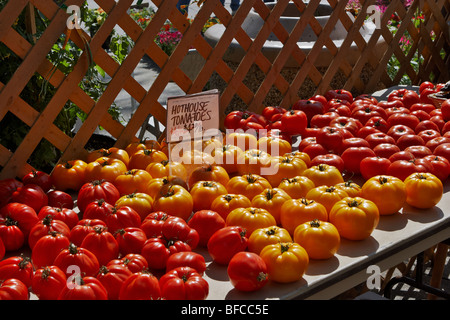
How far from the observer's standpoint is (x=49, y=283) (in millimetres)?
1638

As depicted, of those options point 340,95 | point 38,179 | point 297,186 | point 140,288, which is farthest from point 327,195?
point 340,95

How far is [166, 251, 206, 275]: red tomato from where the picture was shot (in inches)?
69.4

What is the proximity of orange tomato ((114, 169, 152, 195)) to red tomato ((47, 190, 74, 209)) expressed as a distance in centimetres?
20

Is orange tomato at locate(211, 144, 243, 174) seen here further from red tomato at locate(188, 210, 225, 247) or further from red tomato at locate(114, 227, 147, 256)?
red tomato at locate(114, 227, 147, 256)

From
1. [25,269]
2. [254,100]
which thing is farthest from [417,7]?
[25,269]

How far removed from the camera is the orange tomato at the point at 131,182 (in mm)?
2346

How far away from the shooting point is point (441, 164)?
2.47m

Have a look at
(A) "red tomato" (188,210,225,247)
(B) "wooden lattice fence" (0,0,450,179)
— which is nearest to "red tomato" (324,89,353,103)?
(B) "wooden lattice fence" (0,0,450,179)

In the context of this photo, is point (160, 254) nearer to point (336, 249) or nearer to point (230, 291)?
point (230, 291)

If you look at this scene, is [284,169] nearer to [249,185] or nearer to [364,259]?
[249,185]

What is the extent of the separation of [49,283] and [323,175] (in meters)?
1.23

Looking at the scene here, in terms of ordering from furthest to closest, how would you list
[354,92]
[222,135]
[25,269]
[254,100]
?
[354,92] < [254,100] < [222,135] < [25,269]

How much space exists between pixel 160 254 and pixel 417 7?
2.99 metres
